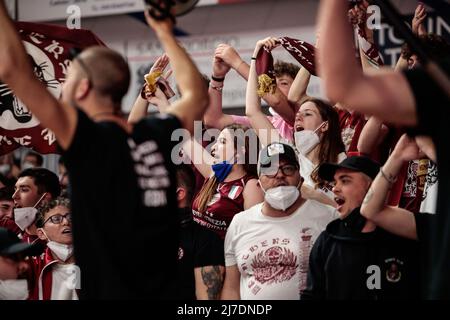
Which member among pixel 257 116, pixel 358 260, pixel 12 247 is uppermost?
pixel 257 116

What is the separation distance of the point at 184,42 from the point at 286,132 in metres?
6.87

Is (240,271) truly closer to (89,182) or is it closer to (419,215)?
(419,215)

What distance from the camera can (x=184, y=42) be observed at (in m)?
13.5

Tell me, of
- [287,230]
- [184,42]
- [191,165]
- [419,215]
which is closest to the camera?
[419,215]

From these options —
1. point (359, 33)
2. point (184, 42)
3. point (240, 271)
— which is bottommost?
point (240, 271)

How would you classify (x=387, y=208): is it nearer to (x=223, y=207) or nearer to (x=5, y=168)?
(x=223, y=207)

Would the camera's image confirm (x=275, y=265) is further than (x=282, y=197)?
No

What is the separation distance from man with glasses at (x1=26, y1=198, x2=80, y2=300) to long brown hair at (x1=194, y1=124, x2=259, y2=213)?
862 millimetres

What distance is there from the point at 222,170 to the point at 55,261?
1.21 meters

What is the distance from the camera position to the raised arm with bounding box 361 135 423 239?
16.3 ft

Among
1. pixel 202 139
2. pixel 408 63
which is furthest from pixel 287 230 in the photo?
pixel 202 139

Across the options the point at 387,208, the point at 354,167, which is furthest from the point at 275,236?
the point at 387,208

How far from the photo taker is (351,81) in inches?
124

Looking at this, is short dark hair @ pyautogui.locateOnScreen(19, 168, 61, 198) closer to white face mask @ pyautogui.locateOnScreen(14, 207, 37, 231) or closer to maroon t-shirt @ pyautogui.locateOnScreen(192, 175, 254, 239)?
Result: white face mask @ pyautogui.locateOnScreen(14, 207, 37, 231)
